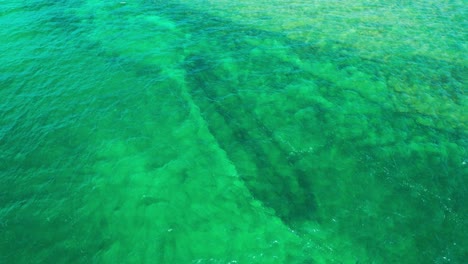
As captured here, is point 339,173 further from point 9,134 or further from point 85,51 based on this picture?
point 85,51

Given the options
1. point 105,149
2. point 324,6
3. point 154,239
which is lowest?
point 154,239

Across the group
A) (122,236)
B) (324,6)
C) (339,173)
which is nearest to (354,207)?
(339,173)

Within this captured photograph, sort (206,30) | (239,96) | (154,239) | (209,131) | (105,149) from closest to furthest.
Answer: (154,239)
(105,149)
(209,131)
(239,96)
(206,30)

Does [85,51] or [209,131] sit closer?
[209,131]


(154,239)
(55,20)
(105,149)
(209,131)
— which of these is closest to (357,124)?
(209,131)

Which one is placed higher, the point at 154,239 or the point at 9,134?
the point at 9,134

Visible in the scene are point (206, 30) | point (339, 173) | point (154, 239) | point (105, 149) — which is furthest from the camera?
point (206, 30)

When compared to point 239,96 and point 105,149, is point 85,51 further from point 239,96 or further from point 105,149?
point 239,96
